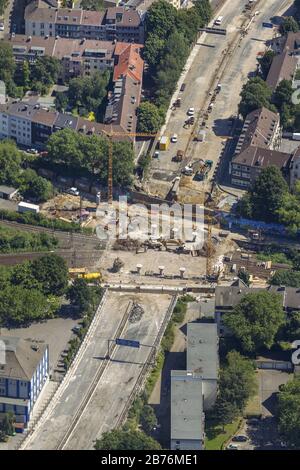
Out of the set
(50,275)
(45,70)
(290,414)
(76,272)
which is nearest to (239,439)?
(290,414)

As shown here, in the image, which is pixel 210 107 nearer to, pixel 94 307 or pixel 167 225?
pixel 167 225

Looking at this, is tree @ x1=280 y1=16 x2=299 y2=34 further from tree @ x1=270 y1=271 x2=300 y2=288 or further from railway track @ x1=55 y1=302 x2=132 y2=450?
railway track @ x1=55 y1=302 x2=132 y2=450

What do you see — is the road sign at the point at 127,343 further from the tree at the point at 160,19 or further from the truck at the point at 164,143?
the tree at the point at 160,19

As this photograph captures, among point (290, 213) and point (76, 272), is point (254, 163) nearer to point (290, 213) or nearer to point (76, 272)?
point (290, 213)

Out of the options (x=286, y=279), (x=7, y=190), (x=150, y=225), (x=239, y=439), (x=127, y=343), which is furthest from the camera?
(x=7, y=190)

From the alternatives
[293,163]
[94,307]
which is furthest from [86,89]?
[94,307]

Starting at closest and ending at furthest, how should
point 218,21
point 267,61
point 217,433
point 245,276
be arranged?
point 217,433
point 245,276
point 267,61
point 218,21

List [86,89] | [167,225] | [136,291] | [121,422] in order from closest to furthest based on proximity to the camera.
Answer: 1. [121,422]
2. [136,291]
3. [167,225]
4. [86,89]

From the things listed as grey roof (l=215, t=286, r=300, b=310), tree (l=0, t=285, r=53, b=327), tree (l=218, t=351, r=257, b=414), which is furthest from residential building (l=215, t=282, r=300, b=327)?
tree (l=0, t=285, r=53, b=327)
